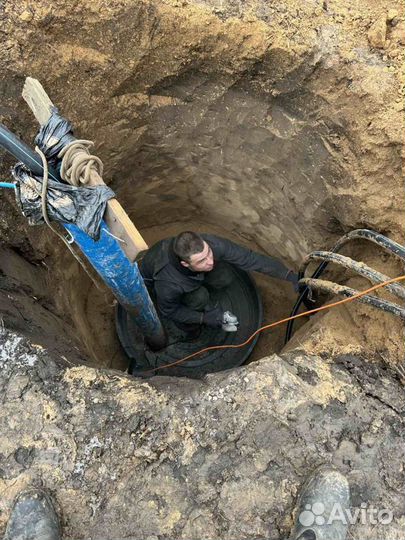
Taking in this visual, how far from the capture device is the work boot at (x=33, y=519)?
1829 mm

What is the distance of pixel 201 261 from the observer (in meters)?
2.86

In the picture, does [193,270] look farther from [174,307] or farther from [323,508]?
[323,508]

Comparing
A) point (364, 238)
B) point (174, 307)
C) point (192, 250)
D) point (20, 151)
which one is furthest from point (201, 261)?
point (20, 151)

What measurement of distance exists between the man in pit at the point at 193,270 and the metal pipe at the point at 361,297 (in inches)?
13.8

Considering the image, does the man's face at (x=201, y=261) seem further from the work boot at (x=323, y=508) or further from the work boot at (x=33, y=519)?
the work boot at (x=33, y=519)

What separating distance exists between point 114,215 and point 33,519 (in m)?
1.35

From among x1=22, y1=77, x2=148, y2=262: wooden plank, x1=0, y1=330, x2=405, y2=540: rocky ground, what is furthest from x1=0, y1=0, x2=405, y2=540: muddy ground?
x1=22, y1=77, x2=148, y2=262: wooden plank

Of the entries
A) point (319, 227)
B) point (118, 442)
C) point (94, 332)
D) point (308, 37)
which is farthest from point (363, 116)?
point (94, 332)

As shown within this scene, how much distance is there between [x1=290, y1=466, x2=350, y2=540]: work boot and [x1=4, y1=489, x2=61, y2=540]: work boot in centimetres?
107

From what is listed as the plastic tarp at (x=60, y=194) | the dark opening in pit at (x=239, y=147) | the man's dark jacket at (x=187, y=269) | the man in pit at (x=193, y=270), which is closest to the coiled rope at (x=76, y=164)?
the plastic tarp at (x=60, y=194)

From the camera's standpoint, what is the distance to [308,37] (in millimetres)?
2490

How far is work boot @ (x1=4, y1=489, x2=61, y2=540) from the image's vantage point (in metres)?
1.83

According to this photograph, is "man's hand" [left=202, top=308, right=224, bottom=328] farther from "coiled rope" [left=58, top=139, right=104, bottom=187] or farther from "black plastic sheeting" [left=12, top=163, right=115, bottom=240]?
"coiled rope" [left=58, top=139, right=104, bottom=187]

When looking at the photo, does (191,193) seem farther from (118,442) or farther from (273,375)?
(118,442)
